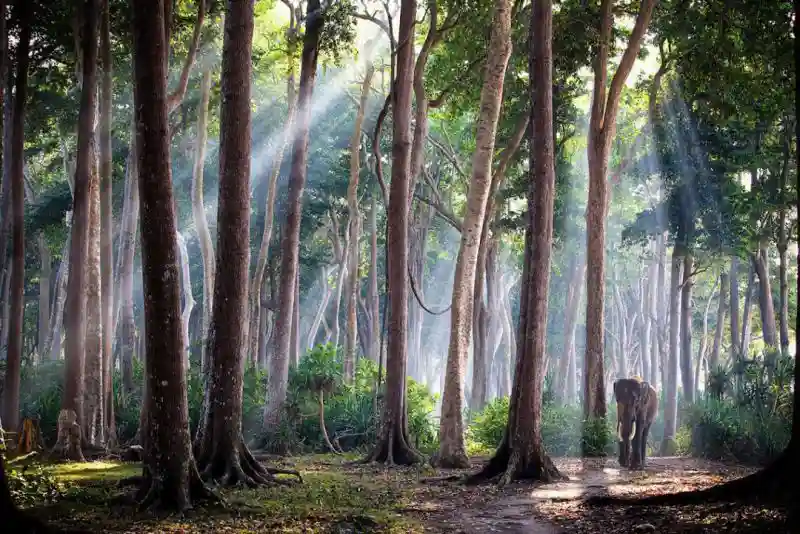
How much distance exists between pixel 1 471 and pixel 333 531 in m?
3.43

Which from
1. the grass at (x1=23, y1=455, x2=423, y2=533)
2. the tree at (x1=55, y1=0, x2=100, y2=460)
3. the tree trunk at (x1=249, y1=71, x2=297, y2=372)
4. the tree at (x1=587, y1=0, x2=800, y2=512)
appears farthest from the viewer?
the tree trunk at (x1=249, y1=71, x2=297, y2=372)

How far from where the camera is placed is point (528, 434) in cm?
1356

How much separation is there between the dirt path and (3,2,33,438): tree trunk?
9.36 m

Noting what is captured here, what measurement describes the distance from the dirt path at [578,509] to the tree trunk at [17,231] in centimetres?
936

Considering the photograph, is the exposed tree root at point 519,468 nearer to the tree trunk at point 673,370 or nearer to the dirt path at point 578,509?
the dirt path at point 578,509

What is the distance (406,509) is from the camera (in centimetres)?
1062

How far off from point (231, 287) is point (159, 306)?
288 centimetres

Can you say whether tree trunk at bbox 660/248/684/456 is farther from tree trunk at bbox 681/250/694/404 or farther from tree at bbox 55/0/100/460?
tree at bbox 55/0/100/460

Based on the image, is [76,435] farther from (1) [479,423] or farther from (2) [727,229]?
(2) [727,229]

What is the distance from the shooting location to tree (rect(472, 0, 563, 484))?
13.5 metres

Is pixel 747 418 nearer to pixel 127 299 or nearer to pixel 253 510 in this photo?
pixel 253 510

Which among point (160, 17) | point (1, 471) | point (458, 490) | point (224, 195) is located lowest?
point (458, 490)

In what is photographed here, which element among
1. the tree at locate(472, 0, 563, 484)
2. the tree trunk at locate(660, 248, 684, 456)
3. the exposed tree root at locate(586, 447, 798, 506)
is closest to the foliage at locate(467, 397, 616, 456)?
the tree trunk at locate(660, 248, 684, 456)

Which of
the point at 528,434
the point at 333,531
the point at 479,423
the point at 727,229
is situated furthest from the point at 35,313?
the point at 333,531
